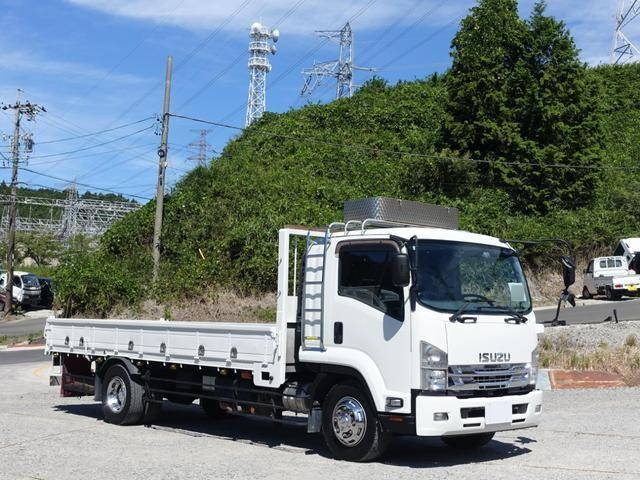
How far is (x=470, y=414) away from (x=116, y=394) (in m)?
6.08

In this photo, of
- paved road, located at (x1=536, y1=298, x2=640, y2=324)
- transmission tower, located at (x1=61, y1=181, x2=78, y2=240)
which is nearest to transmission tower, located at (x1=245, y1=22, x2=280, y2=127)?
transmission tower, located at (x1=61, y1=181, x2=78, y2=240)

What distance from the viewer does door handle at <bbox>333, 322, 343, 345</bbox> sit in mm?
8875

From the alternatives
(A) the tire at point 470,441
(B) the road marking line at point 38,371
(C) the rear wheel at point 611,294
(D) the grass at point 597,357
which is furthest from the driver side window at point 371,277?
(C) the rear wheel at point 611,294

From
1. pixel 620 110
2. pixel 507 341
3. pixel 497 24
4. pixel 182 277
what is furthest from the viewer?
pixel 620 110

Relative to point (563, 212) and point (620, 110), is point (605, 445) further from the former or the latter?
point (620, 110)

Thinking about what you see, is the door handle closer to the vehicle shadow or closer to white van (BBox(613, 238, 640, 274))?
the vehicle shadow

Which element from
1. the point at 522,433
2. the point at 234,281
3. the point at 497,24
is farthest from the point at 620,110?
the point at 522,433

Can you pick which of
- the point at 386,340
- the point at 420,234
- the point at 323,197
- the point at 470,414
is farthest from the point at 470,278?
the point at 323,197

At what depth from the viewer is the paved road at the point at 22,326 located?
34.7m

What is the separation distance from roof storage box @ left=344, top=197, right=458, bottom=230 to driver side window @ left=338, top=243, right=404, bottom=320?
26.1 inches

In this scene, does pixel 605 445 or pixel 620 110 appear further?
pixel 620 110

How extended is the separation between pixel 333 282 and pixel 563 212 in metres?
31.2

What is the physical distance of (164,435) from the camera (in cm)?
1098

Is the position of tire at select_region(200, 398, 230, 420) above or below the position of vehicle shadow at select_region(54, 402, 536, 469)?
above
